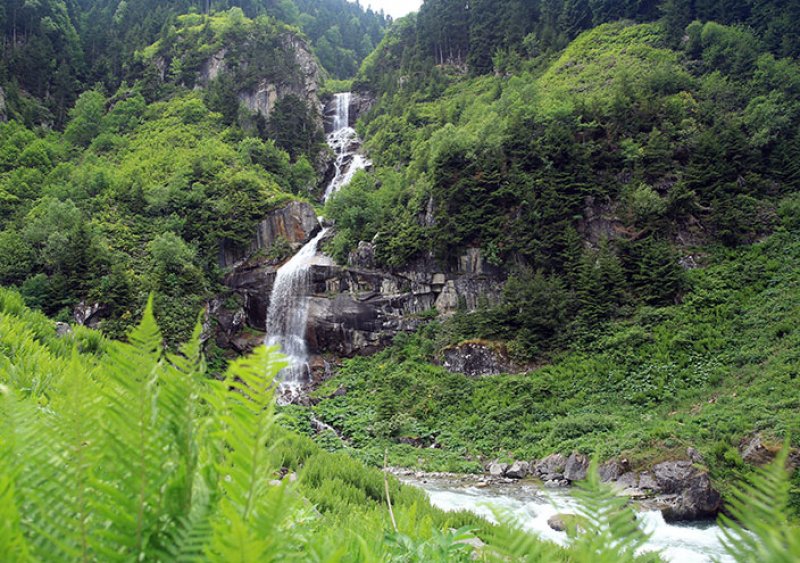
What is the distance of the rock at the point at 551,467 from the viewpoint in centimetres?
1263

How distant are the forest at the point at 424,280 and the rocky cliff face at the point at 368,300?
146 millimetres

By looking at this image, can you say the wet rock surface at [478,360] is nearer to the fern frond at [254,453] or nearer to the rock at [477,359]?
the rock at [477,359]

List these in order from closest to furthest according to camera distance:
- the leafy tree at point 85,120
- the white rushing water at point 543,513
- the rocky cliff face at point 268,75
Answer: the white rushing water at point 543,513
the leafy tree at point 85,120
the rocky cliff face at point 268,75

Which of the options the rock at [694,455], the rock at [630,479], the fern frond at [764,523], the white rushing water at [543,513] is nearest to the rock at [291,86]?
the white rushing water at [543,513]

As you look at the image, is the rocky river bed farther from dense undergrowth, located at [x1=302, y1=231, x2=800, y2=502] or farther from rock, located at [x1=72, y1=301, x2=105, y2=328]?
rock, located at [x1=72, y1=301, x2=105, y2=328]

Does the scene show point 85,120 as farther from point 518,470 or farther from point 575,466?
point 575,466

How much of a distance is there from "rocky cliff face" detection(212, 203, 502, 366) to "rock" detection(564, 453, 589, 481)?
34.6 feet

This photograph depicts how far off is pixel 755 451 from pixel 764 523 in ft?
42.7

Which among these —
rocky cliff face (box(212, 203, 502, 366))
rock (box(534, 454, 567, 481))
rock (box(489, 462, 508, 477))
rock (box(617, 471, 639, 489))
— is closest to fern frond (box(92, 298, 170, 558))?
rock (box(617, 471, 639, 489))

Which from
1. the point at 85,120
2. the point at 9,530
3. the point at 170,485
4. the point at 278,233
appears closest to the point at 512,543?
the point at 170,485

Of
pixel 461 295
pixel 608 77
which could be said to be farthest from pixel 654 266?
pixel 608 77

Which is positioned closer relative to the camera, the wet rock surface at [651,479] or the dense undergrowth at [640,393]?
the wet rock surface at [651,479]

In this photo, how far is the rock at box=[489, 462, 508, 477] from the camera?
13.3 metres

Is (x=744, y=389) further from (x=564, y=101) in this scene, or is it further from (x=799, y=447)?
(x=564, y=101)
